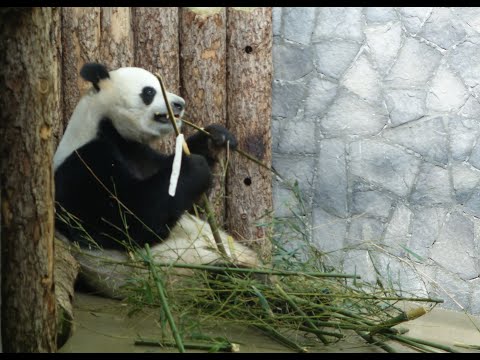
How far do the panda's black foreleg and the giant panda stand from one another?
10.1 inches

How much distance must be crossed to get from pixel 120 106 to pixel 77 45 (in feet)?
1.90

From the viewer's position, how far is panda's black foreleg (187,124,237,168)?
483cm

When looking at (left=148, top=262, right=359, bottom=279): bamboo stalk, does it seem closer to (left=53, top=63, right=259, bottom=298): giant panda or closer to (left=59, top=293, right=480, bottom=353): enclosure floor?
(left=59, top=293, right=480, bottom=353): enclosure floor

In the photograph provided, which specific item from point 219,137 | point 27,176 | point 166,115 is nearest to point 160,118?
point 166,115

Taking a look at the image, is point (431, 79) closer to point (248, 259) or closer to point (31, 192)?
point (248, 259)

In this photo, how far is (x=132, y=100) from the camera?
462 cm

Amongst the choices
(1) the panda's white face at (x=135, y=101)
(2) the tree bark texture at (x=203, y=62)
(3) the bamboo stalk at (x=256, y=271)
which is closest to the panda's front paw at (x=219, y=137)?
(1) the panda's white face at (x=135, y=101)

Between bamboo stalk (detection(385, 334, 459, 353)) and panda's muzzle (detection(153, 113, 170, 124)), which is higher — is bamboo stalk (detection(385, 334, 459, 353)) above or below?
below

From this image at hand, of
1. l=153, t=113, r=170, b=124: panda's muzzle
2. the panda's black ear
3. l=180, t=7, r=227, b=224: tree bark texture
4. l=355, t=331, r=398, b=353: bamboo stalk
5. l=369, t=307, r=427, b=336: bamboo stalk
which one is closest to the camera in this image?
l=369, t=307, r=427, b=336: bamboo stalk

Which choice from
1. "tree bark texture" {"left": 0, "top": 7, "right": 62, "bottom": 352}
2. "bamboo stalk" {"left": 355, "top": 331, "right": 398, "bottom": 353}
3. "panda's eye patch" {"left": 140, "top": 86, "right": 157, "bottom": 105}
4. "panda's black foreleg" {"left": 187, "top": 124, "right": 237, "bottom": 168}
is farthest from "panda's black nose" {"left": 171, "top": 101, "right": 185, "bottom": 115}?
"bamboo stalk" {"left": 355, "top": 331, "right": 398, "bottom": 353}

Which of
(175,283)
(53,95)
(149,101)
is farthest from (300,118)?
(53,95)

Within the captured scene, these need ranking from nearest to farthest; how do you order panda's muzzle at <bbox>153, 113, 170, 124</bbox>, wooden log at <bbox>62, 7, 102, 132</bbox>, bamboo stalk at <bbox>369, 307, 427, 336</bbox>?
bamboo stalk at <bbox>369, 307, 427, 336</bbox> → panda's muzzle at <bbox>153, 113, 170, 124</bbox> → wooden log at <bbox>62, 7, 102, 132</bbox>

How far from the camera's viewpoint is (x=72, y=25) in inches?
194
